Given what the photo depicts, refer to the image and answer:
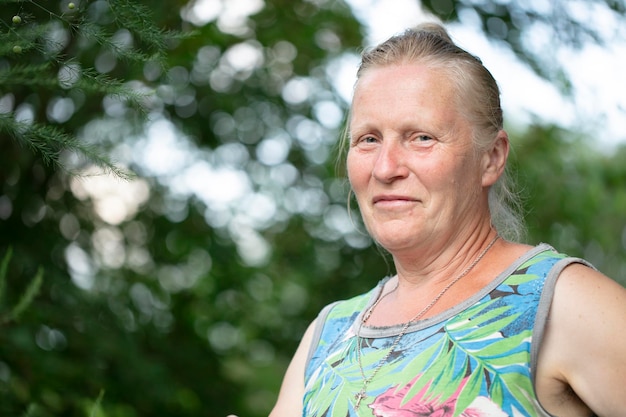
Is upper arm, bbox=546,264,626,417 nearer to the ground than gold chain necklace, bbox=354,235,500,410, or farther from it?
farther from it

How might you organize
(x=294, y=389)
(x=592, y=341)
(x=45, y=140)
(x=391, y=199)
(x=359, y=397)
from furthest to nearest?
(x=294, y=389), (x=391, y=199), (x=359, y=397), (x=45, y=140), (x=592, y=341)

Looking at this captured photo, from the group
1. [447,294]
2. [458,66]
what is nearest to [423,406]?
[447,294]

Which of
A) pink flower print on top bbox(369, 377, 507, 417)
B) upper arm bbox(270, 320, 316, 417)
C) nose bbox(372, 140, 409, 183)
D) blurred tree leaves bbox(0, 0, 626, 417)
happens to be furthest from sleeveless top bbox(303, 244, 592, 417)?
blurred tree leaves bbox(0, 0, 626, 417)

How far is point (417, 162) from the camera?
6.02ft

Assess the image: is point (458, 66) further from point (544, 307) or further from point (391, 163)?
point (544, 307)

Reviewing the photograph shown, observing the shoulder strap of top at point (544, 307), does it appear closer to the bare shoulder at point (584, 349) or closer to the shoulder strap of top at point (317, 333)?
the bare shoulder at point (584, 349)

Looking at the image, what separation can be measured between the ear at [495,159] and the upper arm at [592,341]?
0.42 m

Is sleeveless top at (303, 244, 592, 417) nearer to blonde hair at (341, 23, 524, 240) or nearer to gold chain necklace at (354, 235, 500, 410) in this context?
gold chain necklace at (354, 235, 500, 410)

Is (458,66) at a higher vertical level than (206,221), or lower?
higher

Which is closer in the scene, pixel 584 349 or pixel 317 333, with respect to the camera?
pixel 584 349

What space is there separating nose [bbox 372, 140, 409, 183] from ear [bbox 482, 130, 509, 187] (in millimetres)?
204

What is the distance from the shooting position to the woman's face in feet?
6.04

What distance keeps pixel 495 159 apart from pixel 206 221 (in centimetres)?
232

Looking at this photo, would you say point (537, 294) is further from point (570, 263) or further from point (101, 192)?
point (101, 192)
